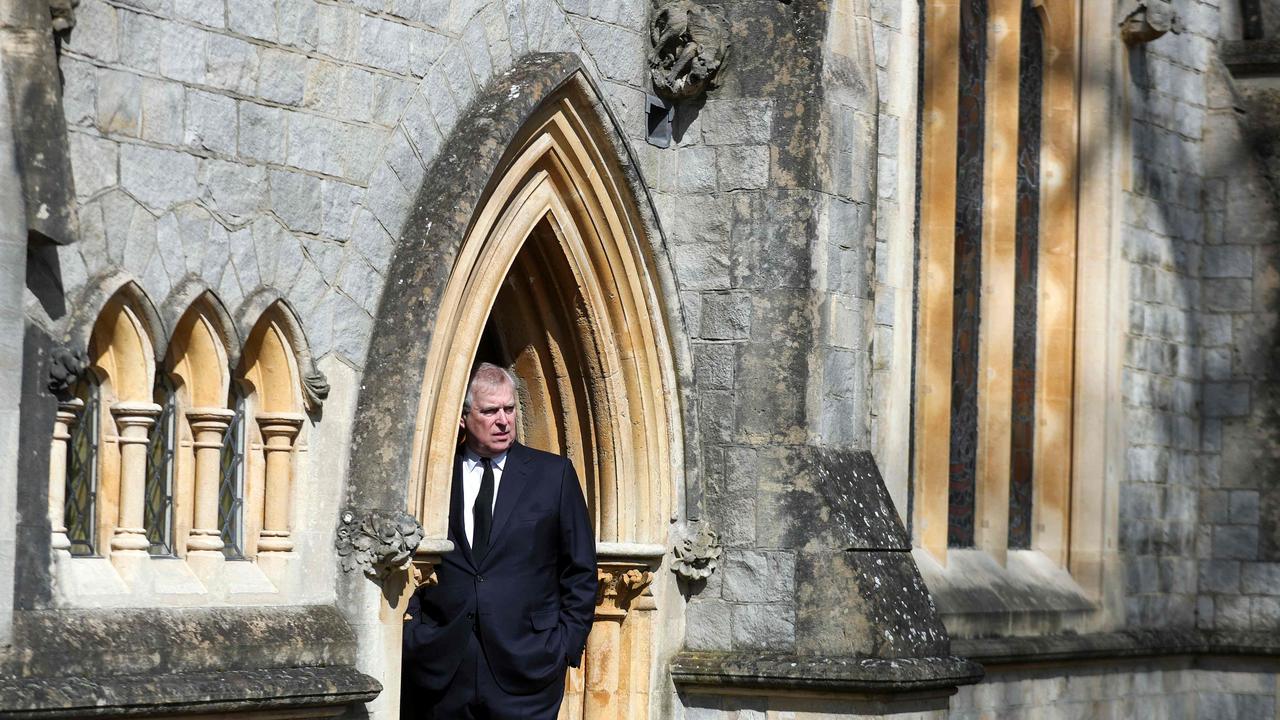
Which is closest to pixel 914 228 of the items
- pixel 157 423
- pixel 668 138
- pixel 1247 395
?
pixel 668 138

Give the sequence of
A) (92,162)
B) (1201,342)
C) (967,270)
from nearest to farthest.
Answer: (92,162)
(967,270)
(1201,342)

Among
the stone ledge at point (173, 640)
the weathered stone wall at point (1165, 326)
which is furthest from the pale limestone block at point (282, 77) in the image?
the weathered stone wall at point (1165, 326)

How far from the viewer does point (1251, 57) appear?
1225cm

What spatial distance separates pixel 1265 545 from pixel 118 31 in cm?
760

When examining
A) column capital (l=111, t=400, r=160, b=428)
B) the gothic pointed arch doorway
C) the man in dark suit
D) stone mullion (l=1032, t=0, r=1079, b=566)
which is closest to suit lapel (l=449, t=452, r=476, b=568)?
the man in dark suit

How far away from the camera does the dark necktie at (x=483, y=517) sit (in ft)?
24.5

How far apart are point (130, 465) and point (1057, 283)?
6020 mm

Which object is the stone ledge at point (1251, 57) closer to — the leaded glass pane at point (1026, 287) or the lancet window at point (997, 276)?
the lancet window at point (997, 276)

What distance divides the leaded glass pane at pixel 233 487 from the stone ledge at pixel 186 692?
437mm

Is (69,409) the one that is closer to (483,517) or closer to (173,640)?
(173,640)

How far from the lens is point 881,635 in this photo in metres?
8.16

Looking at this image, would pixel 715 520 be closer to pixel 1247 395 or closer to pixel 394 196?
pixel 394 196

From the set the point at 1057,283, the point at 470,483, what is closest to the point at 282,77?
the point at 470,483

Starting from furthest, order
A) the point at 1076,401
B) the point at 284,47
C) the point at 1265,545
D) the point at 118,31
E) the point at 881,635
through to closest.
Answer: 1. the point at 1265,545
2. the point at 1076,401
3. the point at 881,635
4. the point at 284,47
5. the point at 118,31
